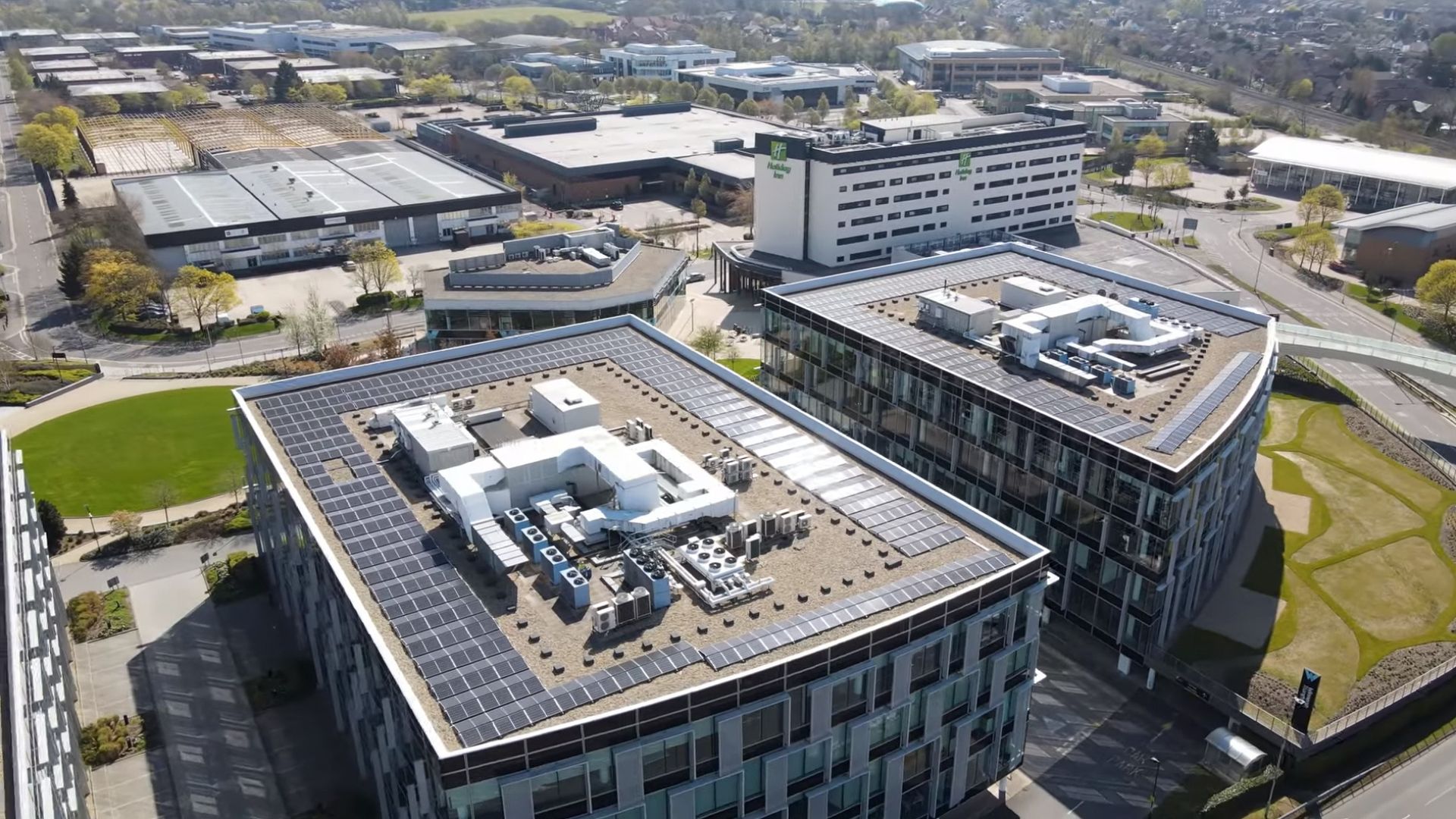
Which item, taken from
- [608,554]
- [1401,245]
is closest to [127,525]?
[608,554]

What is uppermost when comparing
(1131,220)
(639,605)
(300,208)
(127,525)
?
(639,605)

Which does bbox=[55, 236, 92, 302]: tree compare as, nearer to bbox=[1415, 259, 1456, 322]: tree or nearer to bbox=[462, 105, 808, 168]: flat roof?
bbox=[462, 105, 808, 168]: flat roof

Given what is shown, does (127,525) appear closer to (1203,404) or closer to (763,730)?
(763,730)

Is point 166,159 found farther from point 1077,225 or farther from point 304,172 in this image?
point 1077,225

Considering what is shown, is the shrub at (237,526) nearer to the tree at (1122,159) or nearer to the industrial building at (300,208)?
the industrial building at (300,208)

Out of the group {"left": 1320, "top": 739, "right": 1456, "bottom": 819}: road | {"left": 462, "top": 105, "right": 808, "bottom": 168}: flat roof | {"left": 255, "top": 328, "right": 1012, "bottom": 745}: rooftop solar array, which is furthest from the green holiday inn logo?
{"left": 1320, "top": 739, "right": 1456, "bottom": 819}: road

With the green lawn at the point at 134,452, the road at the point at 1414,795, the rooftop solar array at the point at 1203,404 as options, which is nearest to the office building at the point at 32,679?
the green lawn at the point at 134,452
